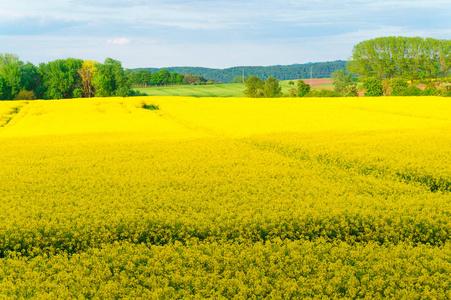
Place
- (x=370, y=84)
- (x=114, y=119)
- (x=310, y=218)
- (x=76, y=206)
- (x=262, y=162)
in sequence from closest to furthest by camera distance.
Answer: (x=310, y=218), (x=76, y=206), (x=262, y=162), (x=114, y=119), (x=370, y=84)

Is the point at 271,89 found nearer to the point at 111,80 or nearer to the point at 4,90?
the point at 111,80

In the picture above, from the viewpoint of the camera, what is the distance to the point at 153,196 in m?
12.8

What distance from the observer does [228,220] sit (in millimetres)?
10508

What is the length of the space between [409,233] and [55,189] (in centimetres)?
1187

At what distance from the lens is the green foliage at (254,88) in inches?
4532

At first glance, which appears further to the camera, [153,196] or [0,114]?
[0,114]

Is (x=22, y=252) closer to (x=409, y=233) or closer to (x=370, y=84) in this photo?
(x=409, y=233)

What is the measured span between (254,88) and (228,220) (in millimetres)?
111260

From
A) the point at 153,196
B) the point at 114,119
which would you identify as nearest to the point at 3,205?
the point at 153,196

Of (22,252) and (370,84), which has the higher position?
(370,84)

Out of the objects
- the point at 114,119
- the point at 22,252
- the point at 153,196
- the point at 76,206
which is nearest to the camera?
the point at 22,252

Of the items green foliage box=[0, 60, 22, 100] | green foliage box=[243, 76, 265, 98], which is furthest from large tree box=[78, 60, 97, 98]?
green foliage box=[243, 76, 265, 98]

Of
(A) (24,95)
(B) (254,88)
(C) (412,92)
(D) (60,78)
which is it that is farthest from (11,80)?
(C) (412,92)

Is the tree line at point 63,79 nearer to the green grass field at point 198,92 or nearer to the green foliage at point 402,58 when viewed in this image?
the green grass field at point 198,92
